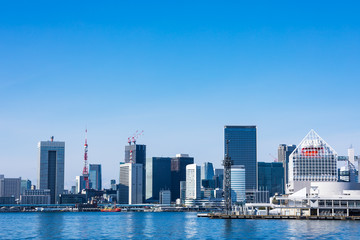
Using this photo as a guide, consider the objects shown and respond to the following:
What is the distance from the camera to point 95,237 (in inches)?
5128

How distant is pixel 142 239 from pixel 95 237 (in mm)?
12707

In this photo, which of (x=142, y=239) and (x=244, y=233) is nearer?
(x=142, y=239)

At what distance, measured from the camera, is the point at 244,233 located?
13488 cm

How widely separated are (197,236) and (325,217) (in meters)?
82.2

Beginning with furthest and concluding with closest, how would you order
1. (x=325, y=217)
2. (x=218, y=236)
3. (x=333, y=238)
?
(x=325, y=217) → (x=218, y=236) → (x=333, y=238)

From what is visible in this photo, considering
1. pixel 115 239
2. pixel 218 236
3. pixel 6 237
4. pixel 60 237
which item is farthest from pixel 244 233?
pixel 6 237

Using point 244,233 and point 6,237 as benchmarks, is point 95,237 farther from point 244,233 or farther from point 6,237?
point 244,233

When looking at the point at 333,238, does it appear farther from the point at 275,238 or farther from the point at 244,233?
the point at 244,233

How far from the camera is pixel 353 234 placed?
129 meters

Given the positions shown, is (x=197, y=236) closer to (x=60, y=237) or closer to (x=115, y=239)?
(x=115, y=239)

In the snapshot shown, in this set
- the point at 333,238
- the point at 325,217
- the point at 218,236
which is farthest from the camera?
the point at 325,217

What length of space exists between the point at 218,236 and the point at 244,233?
9599 mm

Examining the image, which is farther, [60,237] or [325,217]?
[325,217]

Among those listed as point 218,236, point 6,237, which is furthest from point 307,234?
point 6,237
